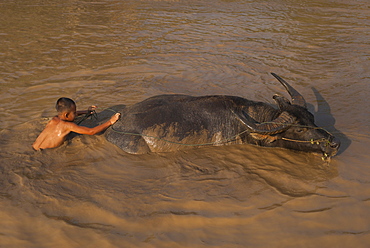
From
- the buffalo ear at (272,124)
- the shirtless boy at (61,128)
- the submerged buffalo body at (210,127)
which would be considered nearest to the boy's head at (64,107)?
the shirtless boy at (61,128)

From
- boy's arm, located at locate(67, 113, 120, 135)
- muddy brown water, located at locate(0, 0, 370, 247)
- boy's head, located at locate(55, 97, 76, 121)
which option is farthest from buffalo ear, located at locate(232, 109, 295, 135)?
boy's head, located at locate(55, 97, 76, 121)

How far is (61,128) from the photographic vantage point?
459cm

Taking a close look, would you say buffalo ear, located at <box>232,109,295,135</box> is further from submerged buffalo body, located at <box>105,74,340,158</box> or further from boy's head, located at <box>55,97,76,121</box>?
boy's head, located at <box>55,97,76,121</box>

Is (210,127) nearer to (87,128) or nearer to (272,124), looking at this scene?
(272,124)

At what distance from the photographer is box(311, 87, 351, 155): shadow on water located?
4.93 m

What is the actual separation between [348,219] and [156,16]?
1040cm

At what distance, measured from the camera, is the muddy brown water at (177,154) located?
10.8ft

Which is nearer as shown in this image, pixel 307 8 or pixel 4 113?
pixel 4 113

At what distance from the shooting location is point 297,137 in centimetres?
460

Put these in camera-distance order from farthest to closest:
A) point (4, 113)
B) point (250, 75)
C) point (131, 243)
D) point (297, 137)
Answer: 1. point (250, 75)
2. point (4, 113)
3. point (297, 137)
4. point (131, 243)

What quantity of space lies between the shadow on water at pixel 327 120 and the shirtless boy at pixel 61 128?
127 inches

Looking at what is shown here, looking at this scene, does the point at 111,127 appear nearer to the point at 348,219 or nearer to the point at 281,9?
the point at 348,219

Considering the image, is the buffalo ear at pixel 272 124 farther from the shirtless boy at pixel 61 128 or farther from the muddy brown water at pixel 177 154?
the shirtless boy at pixel 61 128

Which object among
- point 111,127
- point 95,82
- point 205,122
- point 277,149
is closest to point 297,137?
point 277,149
